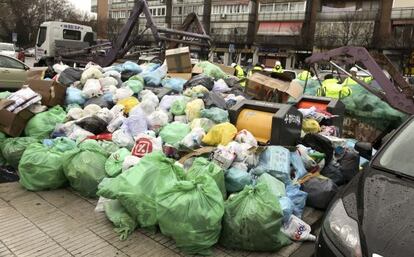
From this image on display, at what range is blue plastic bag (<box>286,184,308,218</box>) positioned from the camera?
154 inches

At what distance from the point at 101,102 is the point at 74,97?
1.55 ft

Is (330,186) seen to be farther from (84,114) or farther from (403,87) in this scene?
(403,87)

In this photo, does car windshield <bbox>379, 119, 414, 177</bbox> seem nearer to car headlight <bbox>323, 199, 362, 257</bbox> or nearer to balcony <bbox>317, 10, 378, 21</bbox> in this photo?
car headlight <bbox>323, 199, 362, 257</bbox>

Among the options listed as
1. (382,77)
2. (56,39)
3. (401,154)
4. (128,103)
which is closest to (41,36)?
(56,39)

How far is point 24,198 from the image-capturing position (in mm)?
4164

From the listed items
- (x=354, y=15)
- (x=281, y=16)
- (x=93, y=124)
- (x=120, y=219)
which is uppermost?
(x=281, y=16)

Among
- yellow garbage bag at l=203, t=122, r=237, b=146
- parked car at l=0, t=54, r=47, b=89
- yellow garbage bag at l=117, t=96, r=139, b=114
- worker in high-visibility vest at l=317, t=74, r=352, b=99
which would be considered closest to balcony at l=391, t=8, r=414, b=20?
worker in high-visibility vest at l=317, t=74, r=352, b=99

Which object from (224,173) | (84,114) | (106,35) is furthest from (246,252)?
(106,35)

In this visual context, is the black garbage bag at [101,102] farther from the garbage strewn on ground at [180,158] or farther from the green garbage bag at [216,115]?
the green garbage bag at [216,115]

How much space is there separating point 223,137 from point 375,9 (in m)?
41.8

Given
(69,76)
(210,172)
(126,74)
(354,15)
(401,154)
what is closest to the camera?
(401,154)

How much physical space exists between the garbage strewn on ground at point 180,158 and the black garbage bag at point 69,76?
4 cm

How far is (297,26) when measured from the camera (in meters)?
46.2

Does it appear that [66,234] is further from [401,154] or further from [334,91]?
[334,91]
